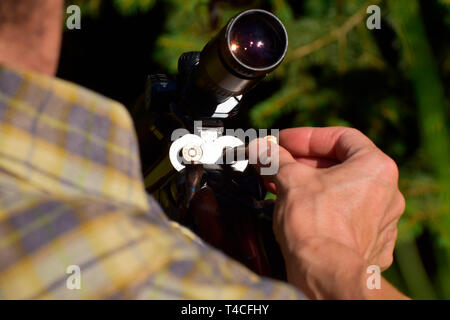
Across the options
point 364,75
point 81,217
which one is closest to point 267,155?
point 81,217

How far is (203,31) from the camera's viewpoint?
1.42 m

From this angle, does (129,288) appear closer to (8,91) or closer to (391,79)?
(8,91)

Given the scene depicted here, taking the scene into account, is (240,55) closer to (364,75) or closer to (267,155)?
(267,155)

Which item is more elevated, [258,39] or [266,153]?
[258,39]

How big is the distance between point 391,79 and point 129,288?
1.27 metres

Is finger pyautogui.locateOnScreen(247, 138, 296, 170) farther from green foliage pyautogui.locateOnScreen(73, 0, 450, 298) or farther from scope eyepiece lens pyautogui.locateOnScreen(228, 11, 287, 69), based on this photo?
green foliage pyautogui.locateOnScreen(73, 0, 450, 298)

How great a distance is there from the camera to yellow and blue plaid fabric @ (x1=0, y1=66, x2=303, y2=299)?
0.41 m

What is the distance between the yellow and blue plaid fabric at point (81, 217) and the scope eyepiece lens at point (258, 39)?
0.32 meters

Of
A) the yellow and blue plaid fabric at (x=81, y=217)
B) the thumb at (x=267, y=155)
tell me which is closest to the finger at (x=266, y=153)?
the thumb at (x=267, y=155)

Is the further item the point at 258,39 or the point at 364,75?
the point at 364,75

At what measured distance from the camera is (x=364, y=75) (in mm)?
1496

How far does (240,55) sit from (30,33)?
353 millimetres

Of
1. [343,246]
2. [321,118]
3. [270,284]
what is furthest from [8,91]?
[321,118]

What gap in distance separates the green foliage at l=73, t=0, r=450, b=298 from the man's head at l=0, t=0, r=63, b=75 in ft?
2.75
